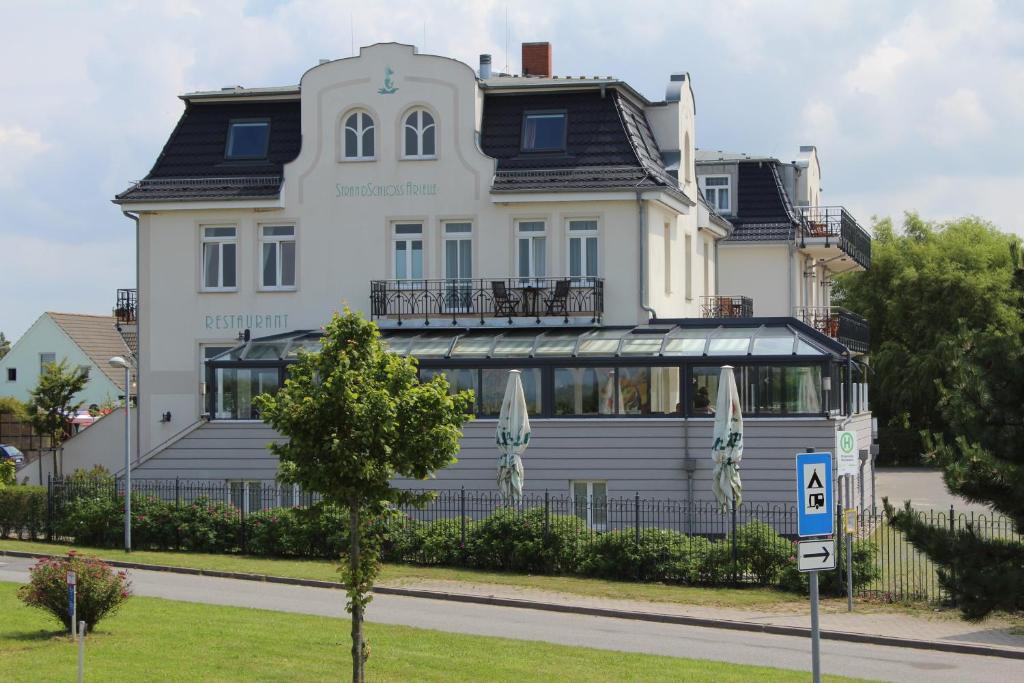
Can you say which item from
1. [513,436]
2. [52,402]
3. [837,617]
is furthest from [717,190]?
[837,617]

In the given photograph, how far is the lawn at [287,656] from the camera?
55.4 feet

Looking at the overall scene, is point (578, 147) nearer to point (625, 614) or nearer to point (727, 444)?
point (727, 444)

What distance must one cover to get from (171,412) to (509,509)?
13.1 m

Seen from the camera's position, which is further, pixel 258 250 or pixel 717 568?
pixel 258 250

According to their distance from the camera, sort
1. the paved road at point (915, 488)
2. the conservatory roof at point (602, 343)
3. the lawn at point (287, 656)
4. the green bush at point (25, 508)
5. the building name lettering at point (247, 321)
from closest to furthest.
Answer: the lawn at point (287, 656) → the conservatory roof at point (602, 343) → the green bush at point (25, 508) → the building name lettering at point (247, 321) → the paved road at point (915, 488)

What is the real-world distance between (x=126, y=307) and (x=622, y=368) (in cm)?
1413

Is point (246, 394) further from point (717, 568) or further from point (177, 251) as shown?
point (717, 568)

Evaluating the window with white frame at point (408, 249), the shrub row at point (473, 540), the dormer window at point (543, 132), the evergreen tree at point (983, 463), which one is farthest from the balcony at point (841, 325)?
the evergreen tree at point (983, 463)

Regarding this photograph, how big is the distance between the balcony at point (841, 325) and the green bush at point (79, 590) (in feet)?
85.8

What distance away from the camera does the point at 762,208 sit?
157ft

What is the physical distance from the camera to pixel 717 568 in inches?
1016

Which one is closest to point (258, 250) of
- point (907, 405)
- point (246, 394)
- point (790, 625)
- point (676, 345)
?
point (246, 394)

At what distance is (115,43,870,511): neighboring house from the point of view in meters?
32.5

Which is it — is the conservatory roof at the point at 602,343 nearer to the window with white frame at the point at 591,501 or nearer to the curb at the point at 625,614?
the window with white frame at the point at 591,501
